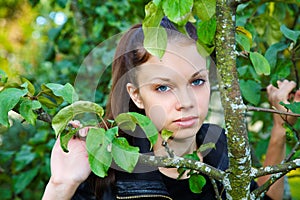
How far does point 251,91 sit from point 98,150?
60 centimetres

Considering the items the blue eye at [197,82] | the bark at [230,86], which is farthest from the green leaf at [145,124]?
the blue eye at [197,82]

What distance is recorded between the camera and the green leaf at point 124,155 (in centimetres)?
65

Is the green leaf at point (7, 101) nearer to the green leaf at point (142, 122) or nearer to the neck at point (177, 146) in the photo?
the green leaf at point (142, 122)

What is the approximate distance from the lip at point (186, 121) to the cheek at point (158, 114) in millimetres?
26

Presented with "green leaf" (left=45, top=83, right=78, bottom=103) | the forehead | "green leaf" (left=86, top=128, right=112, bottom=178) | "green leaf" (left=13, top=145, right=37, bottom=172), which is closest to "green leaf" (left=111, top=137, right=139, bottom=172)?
"green leaf" (left=86, top=128, right=112, bottom=178)

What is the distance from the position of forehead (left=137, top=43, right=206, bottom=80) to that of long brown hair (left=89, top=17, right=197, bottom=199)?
0.02 meters

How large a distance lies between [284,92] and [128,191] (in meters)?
0.44

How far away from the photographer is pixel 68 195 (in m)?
0.83

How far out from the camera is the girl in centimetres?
82

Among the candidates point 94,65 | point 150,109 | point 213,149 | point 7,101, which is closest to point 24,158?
point 94,65

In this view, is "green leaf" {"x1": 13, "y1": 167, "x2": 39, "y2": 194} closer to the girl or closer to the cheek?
the girl

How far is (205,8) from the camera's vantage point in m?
0.67

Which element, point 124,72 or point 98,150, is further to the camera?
point 124,72

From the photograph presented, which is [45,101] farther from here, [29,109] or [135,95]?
[135,95]
